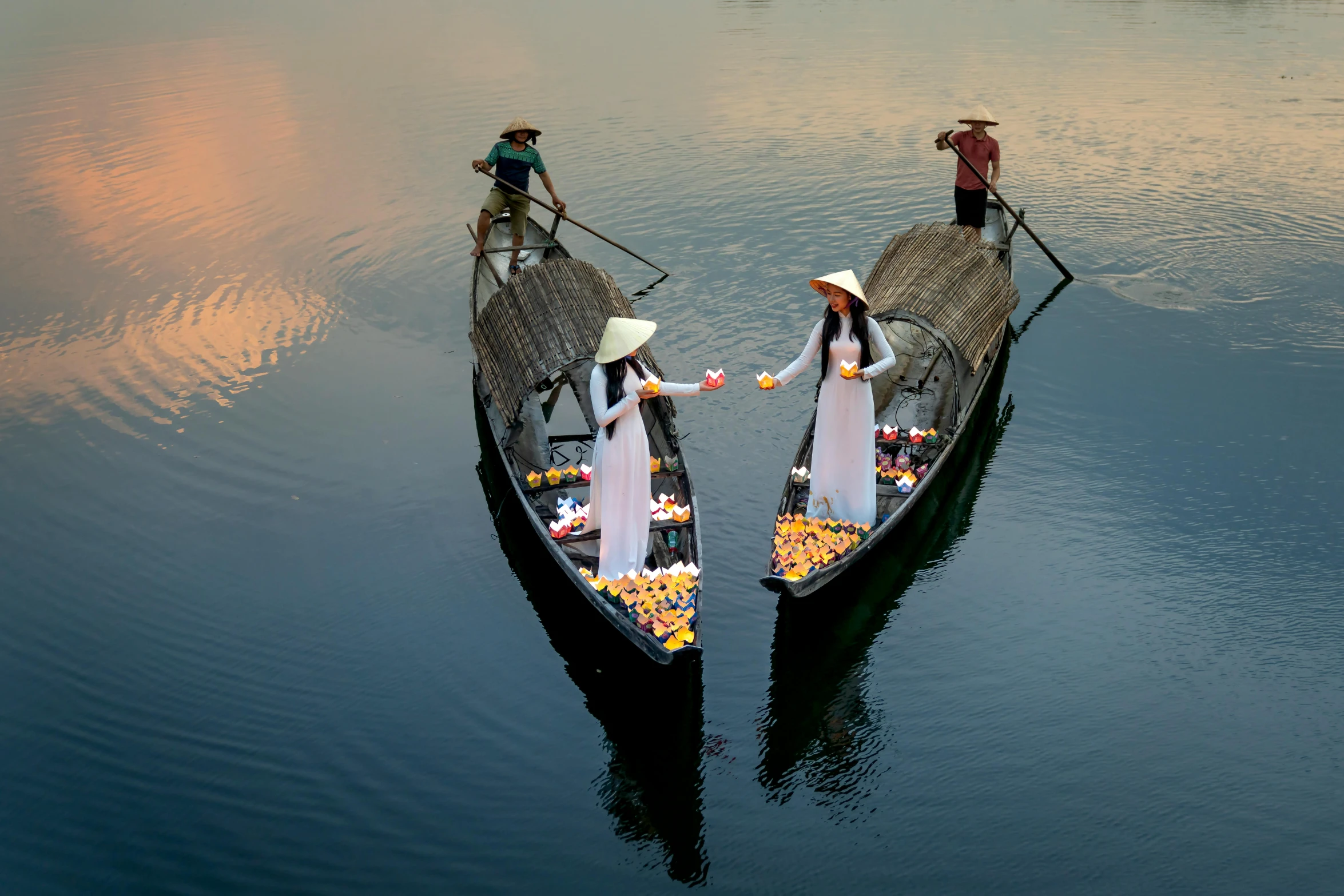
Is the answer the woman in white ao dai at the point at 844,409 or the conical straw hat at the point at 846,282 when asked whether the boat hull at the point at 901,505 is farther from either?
the conical straw hat at the point at 846,282

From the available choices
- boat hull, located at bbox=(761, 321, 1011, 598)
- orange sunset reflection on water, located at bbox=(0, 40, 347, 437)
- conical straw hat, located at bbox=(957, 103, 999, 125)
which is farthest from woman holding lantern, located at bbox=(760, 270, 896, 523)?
orange sunset reflection on water, located at bbox=(0, 40, 347, 437)

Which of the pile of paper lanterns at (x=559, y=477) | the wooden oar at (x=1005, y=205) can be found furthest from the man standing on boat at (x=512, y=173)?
the wooden oar at (x=1005, y=205)

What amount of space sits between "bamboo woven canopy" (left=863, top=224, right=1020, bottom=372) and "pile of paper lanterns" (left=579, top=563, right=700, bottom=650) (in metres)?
3.94

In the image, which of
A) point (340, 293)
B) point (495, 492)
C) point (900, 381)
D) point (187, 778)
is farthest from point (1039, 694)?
point (340, 293)

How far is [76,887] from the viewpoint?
6.59 m

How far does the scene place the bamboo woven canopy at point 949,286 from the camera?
1044 centimetres

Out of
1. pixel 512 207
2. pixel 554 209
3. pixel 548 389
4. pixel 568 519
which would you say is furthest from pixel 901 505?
pixel 512 207

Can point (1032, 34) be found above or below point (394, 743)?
above

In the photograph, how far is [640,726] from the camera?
754 centimetres

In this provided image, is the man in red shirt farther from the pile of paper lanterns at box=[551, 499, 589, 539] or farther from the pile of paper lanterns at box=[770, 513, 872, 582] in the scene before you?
the pile of paper lanterns at box=[551, 499, 589, 539]

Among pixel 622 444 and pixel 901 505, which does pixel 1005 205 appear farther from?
pixel 622 444

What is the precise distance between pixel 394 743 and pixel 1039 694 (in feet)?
15.1

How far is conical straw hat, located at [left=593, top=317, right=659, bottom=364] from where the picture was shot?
7352 millimetres

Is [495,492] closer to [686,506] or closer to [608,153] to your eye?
[686,506]
